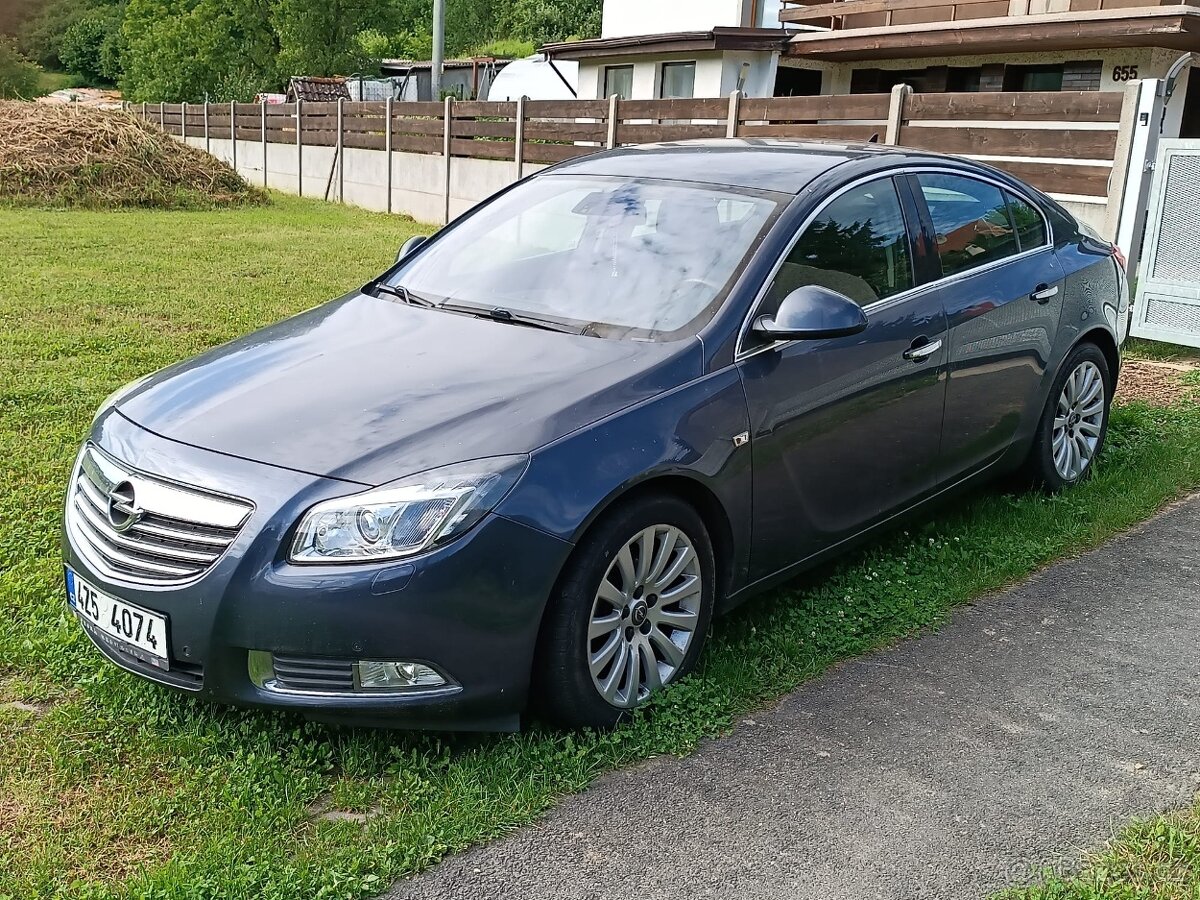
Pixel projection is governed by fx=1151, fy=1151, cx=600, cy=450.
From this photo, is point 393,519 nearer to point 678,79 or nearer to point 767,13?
point 678,79

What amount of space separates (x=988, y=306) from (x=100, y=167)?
58.8 ft

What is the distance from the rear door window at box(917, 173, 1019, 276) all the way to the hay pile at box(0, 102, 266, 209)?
16861 mm

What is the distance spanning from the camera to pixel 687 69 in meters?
24.3

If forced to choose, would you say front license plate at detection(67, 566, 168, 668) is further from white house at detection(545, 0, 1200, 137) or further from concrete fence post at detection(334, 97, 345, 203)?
concrete fence post at detection(334, 97, 345, 203)

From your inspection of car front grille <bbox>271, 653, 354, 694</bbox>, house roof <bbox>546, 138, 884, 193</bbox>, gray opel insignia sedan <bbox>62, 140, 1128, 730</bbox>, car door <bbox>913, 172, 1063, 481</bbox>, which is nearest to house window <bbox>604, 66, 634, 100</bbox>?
car door <bbox>913, 172, 1063, 481</bbox>

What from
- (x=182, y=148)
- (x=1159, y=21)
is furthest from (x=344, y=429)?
(x=182, y=148)

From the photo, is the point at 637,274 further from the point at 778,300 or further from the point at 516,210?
the point at 516,210

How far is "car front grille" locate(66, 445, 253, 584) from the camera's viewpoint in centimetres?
290

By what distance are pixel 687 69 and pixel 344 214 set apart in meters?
8.69

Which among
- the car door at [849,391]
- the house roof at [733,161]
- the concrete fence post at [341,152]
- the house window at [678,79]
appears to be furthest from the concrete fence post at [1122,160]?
the concrete fence post at [341,152]

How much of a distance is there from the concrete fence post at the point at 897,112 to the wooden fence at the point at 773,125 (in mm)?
11

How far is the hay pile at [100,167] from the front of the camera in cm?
1847

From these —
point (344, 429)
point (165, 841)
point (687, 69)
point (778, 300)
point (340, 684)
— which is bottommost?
point (165, 841)

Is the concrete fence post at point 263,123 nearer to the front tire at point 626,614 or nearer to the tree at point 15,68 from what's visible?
the front tire at point 626,614
